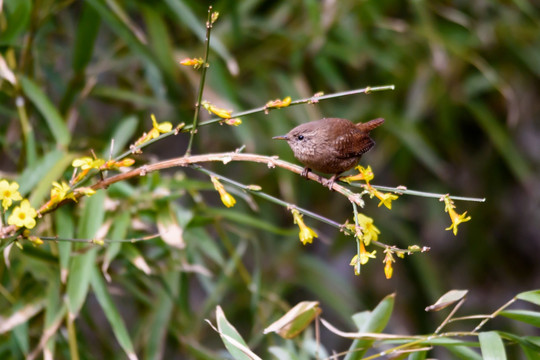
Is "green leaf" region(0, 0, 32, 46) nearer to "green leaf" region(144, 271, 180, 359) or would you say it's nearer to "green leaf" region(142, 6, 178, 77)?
"green leaf" region(142, 6, 178, 77)

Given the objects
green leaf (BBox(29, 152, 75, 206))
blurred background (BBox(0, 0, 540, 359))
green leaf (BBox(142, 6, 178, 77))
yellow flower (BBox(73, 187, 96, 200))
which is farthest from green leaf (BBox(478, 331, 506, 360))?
green leaf (BBox(142, 6, 178, 77))

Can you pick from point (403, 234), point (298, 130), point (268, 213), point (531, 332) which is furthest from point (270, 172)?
point (531, 332)

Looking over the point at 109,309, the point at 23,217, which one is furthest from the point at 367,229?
the point at 109,309

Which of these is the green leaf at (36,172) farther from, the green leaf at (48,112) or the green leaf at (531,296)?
the green leaf at (531,296)

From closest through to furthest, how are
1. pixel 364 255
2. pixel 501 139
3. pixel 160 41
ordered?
1. pixel 364 255
2. pixel 160 41
3. pixel 501 139

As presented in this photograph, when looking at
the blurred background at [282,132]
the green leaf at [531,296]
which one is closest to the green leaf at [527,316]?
the green leaf at [531,296]

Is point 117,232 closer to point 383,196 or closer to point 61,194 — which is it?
point 61,194

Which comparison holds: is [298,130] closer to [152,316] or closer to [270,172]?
[152,316]
